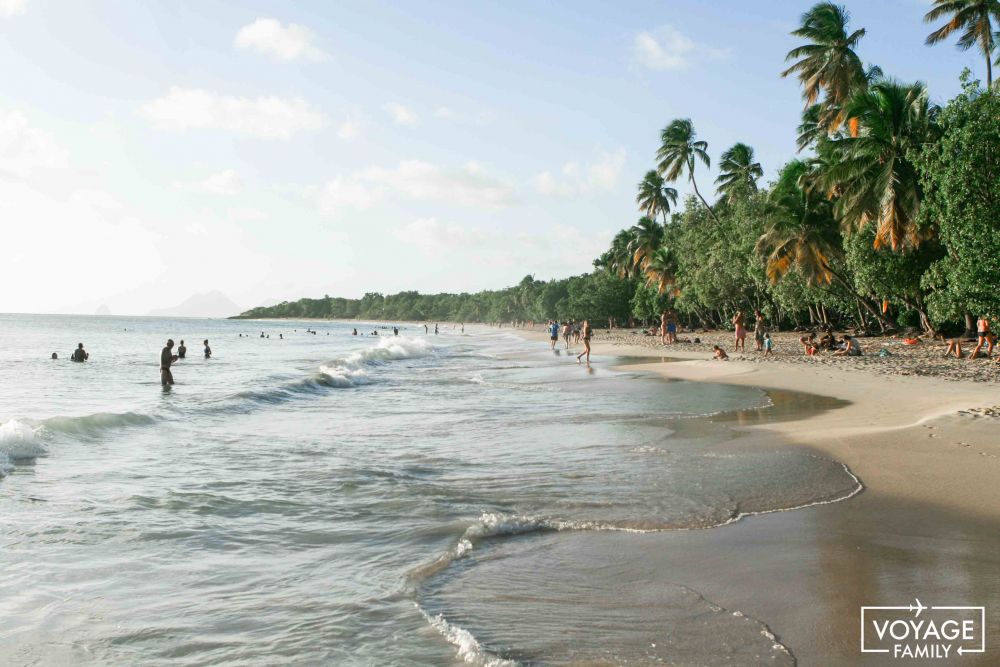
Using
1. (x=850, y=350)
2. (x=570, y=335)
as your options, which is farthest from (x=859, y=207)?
(x=570, y=335)

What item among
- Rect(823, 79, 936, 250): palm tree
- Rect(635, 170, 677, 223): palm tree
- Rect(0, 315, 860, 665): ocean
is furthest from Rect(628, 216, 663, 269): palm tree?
Rect(0, 315, 860, 665): ocean

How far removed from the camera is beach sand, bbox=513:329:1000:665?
4.19 m

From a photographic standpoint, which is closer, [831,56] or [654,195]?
Result: [831,56]

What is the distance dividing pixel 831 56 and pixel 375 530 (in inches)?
1432

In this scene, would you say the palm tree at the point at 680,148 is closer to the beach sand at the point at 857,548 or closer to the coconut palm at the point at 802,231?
the coconut palm at the point at 802,231

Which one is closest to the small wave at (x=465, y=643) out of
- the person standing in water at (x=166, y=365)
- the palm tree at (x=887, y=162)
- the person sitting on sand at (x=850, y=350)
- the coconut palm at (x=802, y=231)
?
the person standing in water at (x=166, y=365)

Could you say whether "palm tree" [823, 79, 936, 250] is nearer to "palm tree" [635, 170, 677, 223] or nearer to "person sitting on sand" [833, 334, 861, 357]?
"person sitting on sand" [833, 334, 861, 357]

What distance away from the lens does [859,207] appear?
967 inches

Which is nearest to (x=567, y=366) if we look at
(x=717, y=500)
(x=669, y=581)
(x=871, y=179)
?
(x=871, y=179)

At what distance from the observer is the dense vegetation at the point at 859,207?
56.7 ft

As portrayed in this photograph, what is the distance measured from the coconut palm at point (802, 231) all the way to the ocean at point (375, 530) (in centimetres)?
1980

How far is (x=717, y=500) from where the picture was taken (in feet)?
22.8

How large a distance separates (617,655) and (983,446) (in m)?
7.15

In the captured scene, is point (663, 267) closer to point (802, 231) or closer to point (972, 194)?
point (802, 231)
